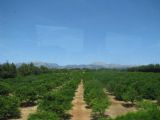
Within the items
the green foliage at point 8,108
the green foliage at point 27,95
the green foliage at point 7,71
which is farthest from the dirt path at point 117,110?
the green foliage at point 7,71

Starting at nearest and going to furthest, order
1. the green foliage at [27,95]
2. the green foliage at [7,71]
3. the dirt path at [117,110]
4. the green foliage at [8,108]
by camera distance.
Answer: the green foliage at [8,108] → the dirt path at [117,110] → the green foliage at [27,95] → the green foliage at [7,71]

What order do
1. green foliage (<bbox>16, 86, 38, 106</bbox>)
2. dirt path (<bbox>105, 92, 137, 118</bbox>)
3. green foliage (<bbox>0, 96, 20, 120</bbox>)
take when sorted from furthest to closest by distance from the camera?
green foliage (<bbox>16, 86, 38, 106</bbox>) < dirt path (<bbox>105, 92, 137, 118</bbox>) < green foliage (<bbox>0, 96, 20, 120</bbox>)

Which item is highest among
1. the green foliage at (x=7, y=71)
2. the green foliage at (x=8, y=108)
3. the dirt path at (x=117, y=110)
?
the green foliage at (x=7, y=71)

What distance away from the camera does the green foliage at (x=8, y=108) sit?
3091 centimetres

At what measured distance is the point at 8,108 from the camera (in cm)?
3125

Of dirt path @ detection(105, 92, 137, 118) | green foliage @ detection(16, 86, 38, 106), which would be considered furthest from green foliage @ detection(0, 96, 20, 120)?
dirt path @ detection(105, 92, 137, 118)

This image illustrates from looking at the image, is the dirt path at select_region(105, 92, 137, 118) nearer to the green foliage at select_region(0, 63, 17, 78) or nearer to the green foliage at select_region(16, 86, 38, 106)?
the green foliage at select_region(16, 86, 38, 106)

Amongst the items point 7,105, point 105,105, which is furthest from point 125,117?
point 7,105

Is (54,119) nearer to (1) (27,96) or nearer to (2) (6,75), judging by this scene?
(1) (27,96)

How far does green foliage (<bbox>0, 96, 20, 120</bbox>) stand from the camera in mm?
30906

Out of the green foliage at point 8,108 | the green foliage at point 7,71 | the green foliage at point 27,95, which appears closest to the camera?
the green foliage at point 8,108

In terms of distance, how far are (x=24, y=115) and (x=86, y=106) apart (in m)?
9.83

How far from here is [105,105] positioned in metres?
31.6

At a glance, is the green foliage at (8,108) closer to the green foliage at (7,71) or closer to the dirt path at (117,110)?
the dirt path at (117,110)
